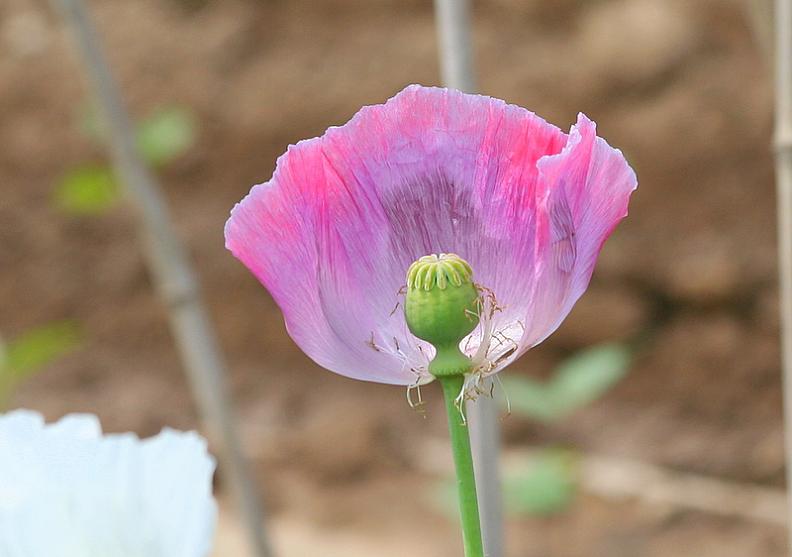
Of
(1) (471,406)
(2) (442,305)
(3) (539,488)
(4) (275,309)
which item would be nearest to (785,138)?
(1) (471,406)

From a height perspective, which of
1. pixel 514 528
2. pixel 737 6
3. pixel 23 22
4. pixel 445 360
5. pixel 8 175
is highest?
pixel 23 22

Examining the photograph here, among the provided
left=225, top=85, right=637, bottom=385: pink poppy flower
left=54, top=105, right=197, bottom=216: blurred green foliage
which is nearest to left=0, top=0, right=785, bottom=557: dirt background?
left=54, top=105, right=197, bottom=216: blurred green foliage

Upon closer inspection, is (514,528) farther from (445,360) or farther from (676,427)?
(445,360)

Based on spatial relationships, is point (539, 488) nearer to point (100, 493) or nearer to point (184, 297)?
point (184, 297)

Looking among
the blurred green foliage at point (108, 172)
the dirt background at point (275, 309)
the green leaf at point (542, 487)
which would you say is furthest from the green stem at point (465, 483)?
the dirt background at point (275, 309)

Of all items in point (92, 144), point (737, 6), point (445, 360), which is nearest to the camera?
point (445, 360)

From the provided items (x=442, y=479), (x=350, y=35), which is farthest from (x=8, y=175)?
(x=442, y=479)
